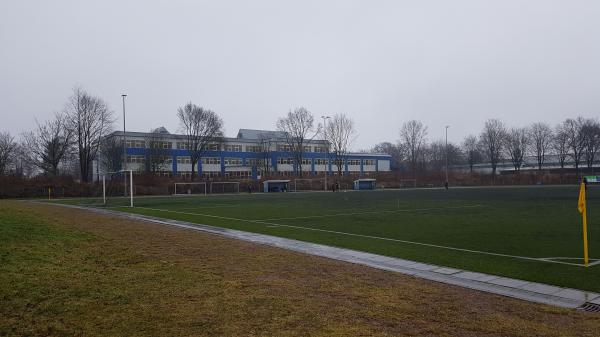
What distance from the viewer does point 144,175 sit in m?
70.1

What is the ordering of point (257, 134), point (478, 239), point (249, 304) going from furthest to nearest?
point (257, 134) < point (478, 239) < point (249, 304)

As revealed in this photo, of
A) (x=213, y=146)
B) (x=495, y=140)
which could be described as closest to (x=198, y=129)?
(x=213, y=146)

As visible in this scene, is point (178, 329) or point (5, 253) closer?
point (178, 329)

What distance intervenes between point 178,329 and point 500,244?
11309 millimetres

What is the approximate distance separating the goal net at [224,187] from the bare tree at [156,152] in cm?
1368

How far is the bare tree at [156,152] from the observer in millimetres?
83000

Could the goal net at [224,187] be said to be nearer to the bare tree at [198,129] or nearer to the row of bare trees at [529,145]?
the bare tree at [198,129]

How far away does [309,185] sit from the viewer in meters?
86.4

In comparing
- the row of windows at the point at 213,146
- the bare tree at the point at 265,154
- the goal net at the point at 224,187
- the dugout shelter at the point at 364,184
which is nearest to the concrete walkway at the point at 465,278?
the goal net at the point at 224,187

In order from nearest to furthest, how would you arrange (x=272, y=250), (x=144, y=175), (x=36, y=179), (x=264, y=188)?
1. (x=272, y=250)
2. (x=36, y=179)
3. (x=144, y=175)
4. (x=264, y=188)

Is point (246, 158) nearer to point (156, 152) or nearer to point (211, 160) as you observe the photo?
point (211, 160)

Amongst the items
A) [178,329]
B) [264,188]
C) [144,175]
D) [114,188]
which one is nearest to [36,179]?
[114,188]

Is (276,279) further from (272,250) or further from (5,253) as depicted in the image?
(5,253)

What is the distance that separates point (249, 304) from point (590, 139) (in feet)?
387
